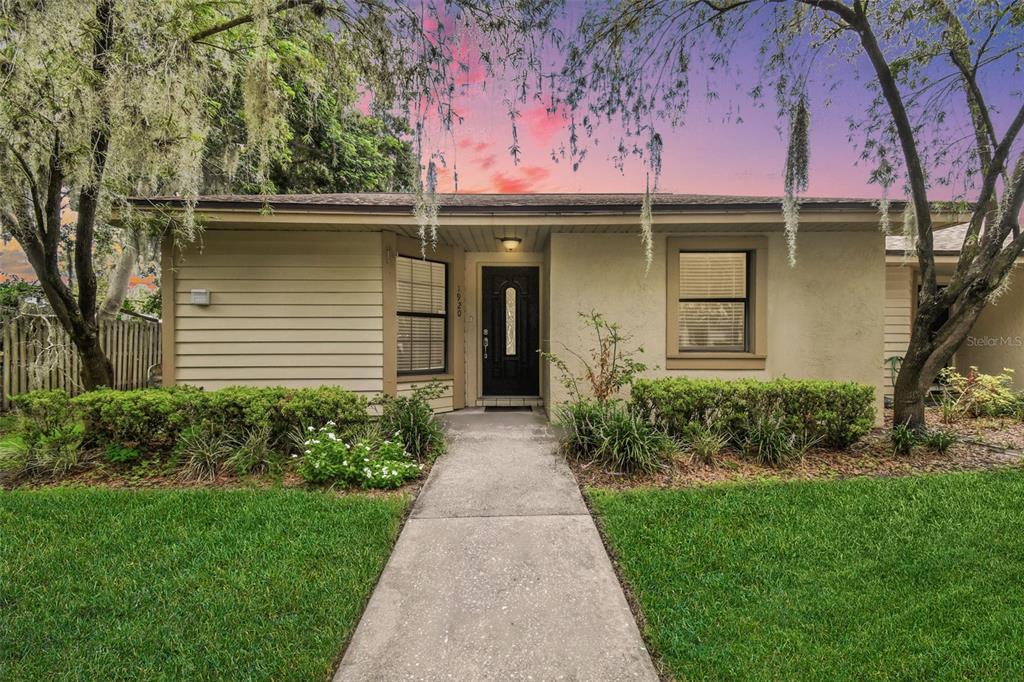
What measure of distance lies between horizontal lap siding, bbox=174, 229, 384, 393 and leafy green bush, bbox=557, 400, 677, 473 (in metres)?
2.86

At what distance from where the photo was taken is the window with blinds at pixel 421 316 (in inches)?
246

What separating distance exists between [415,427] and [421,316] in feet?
7.58

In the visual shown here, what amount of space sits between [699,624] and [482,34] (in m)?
5.08

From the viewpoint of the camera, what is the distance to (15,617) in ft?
6.86

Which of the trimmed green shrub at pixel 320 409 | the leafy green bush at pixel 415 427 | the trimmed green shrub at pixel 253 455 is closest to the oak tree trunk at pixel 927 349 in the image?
the leafy green bush at pixel 415 427

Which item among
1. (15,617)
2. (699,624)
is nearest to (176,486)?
(15,617)

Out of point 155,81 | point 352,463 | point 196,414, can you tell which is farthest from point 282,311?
point 352,463

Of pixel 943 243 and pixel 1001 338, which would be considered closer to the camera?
pixel 1001 338

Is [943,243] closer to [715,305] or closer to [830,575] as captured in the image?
[715,305]

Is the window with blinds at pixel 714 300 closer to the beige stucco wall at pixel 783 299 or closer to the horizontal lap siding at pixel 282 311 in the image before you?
the beige stucco wall at pixel 783 299

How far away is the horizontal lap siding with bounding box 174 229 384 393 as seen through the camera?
5691 millimetres

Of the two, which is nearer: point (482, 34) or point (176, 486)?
point (176, 486)

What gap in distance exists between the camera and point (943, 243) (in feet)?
27.9

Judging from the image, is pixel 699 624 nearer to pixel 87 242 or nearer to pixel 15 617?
pixel 15 617
